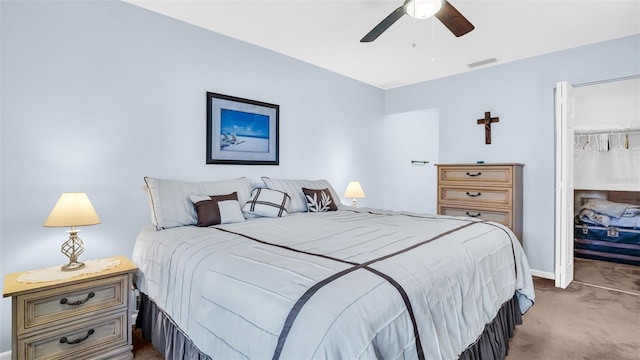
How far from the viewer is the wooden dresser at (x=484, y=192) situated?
340 centimetres

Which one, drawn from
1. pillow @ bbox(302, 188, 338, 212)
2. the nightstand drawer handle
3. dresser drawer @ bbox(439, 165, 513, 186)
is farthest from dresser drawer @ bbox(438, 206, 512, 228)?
the nightstand drawer handle

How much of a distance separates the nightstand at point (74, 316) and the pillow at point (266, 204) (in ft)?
3.17

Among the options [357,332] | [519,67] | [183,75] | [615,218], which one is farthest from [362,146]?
[357,332]

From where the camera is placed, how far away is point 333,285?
3.53 feet

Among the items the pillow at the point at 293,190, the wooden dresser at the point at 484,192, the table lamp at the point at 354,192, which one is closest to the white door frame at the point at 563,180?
the wooden dresser at the point at 484,192

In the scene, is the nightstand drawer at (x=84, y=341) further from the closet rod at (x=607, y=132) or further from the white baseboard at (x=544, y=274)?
the closet rod at (x=607, y=132)

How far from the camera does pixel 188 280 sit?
1.54 metres

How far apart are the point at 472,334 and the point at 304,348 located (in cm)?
99

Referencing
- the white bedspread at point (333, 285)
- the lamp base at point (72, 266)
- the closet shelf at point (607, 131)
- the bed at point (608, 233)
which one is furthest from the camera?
the closet shelf at point (607, 131)

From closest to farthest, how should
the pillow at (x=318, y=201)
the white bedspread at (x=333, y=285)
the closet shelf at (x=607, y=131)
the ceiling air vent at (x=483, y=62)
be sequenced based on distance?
the white bedspread at (x=333, y=285), the pillow at (x=318, y=201), the ceiling air vent at (x=483, y=62), the closet shelf at (x=607, y=131)

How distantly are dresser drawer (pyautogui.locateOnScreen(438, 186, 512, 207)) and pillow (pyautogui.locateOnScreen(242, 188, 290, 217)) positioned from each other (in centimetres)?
212

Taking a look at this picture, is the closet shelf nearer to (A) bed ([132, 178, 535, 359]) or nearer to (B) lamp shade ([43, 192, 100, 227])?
(A) bed ([132, 178, 535, 359])

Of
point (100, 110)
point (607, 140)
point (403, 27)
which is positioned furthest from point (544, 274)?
point (100, 110)

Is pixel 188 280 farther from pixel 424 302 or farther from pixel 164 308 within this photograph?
A: pixel 424 302
